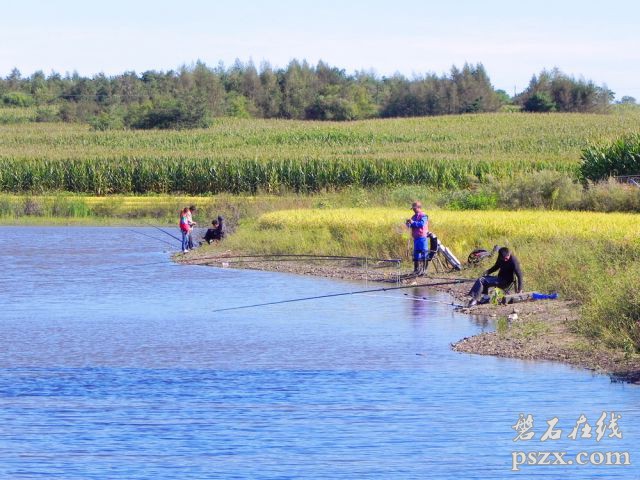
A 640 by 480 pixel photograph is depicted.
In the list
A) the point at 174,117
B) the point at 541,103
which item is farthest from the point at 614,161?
the point at 541,103

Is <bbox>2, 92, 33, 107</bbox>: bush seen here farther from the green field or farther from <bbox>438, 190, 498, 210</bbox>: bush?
<bbox>438, 190, 498, 210</bbox>: bush

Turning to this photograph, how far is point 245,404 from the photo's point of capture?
47.4 ft

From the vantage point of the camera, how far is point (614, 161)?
47312 mm

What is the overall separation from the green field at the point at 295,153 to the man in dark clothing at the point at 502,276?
32.1 m

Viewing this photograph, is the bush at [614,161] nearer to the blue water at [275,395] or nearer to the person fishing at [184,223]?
the person fishing at [184,223]

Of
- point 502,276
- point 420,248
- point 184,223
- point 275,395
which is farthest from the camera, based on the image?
point 184,223

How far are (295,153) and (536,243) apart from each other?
46643 millimetres

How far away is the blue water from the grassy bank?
180 cm

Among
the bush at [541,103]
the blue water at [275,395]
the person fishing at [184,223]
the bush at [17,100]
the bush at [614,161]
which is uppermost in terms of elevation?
the bush at [17,100]

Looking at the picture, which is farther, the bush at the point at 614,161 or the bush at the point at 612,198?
the bush at the point at 614,161

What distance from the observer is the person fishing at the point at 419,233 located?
2677 cm

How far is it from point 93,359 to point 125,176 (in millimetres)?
48541

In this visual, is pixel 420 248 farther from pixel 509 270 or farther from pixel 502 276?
pixel 509 270

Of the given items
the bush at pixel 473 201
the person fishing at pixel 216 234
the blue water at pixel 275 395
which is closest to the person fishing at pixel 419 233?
the blue water at pixel 275 395
